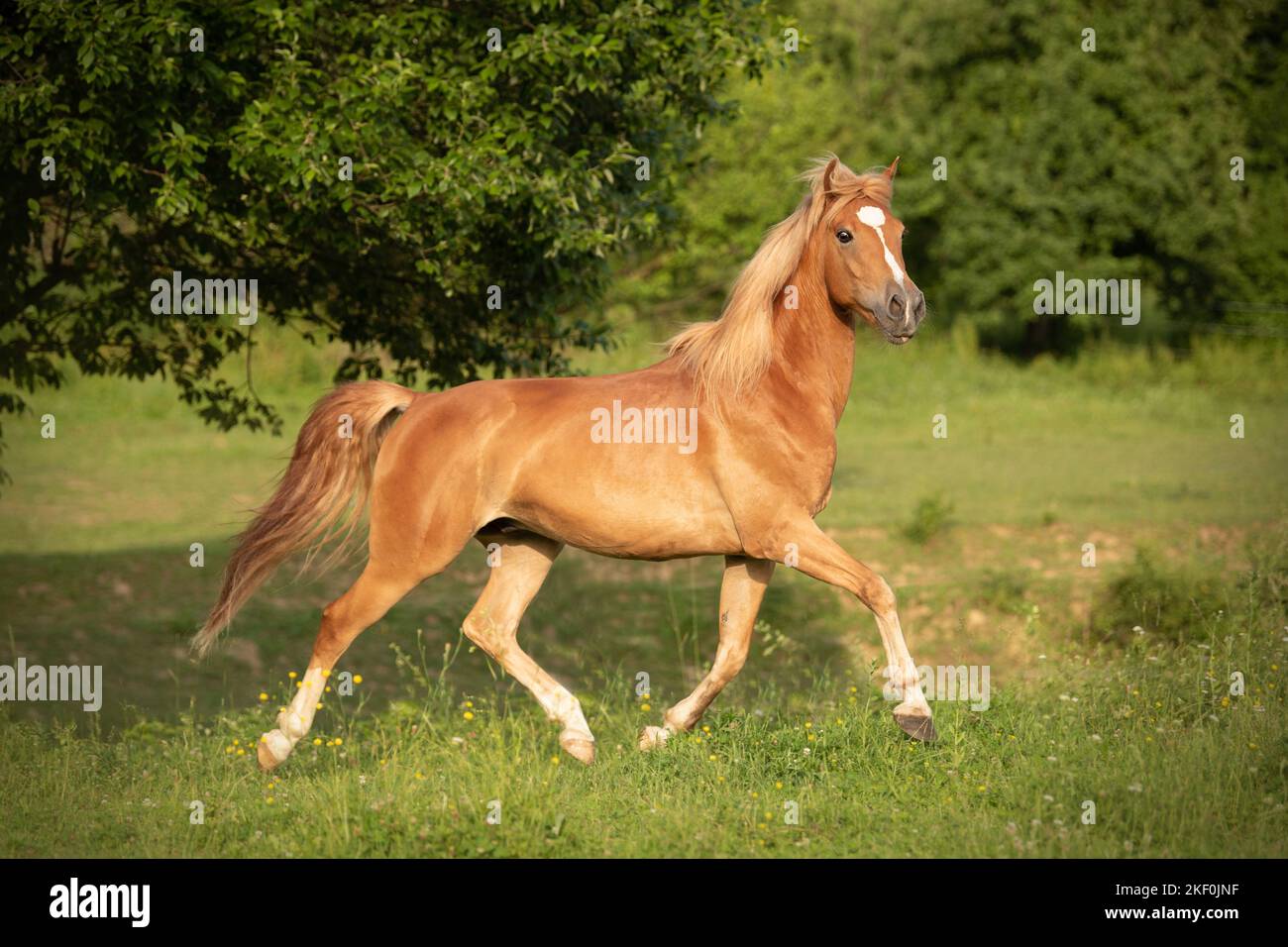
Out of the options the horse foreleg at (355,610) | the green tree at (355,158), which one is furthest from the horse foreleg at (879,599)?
the green tree at (355,158)

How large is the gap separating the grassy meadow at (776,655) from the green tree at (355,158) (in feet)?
8.44

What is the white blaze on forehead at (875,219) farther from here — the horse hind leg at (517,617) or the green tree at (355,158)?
the green tree at (355,158)

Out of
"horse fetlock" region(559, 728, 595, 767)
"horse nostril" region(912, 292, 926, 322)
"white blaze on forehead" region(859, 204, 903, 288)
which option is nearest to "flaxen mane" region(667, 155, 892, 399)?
"white blaze on forehead" region(859, 204, 903, 288)

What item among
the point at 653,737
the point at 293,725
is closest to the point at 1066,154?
the point at 653,737

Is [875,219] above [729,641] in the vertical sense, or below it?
above

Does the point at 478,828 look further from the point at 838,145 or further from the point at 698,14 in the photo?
the point at 838,145

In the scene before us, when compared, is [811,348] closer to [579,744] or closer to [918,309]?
[918,309]

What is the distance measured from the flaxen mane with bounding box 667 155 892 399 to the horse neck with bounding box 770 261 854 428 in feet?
0.24

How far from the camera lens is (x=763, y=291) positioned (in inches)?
281

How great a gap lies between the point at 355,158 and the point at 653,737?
414cm

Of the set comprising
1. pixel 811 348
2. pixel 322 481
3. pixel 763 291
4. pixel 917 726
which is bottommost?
pixel 917 726

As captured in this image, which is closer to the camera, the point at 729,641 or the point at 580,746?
the point at 580,746

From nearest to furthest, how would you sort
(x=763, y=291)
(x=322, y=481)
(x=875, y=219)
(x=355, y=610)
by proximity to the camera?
(x=875, y=219) → (x=763, y=291) → (x=355, y=610) → (x=322, y=481)

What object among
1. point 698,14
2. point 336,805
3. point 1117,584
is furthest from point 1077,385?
point 336,805
